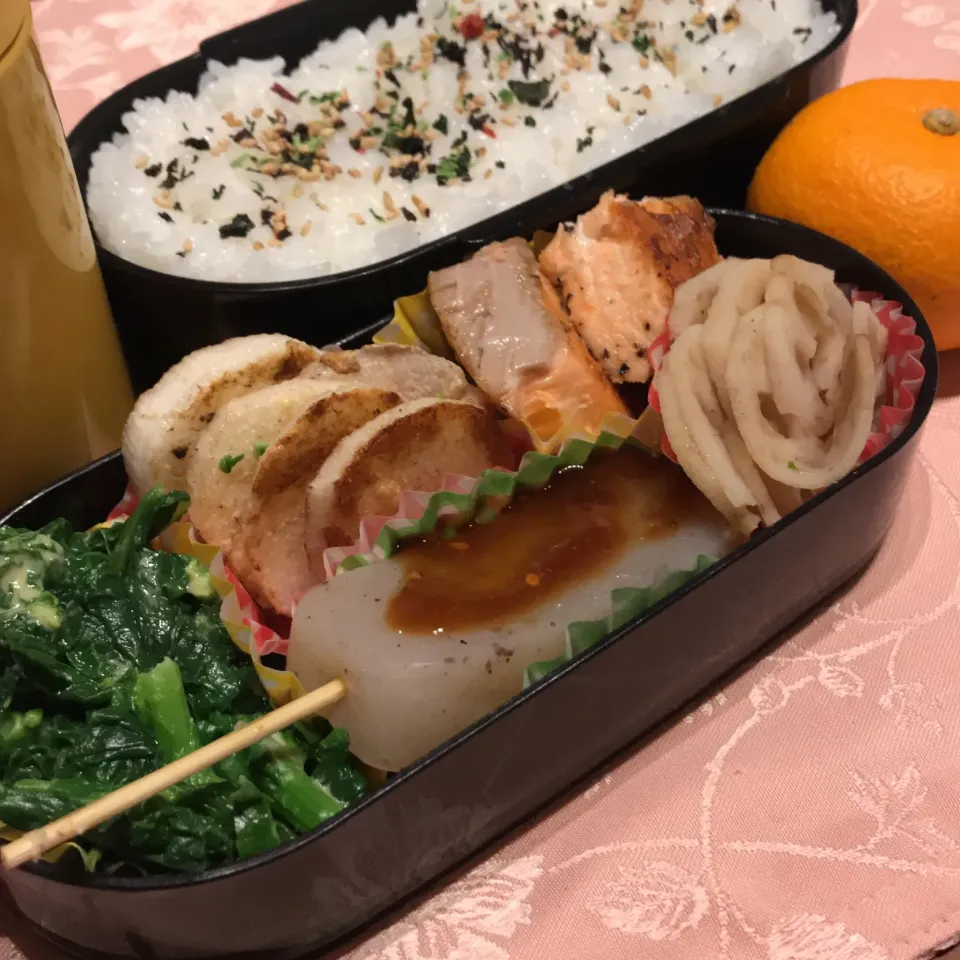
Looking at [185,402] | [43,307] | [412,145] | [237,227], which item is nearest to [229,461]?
[185,402]

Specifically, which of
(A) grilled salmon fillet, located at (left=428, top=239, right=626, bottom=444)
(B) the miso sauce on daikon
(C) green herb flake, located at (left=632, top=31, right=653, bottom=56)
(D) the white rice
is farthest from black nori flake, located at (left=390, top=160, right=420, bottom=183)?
(B) the miso sauce on daikon

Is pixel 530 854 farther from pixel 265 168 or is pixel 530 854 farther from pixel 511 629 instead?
pixel 265 168

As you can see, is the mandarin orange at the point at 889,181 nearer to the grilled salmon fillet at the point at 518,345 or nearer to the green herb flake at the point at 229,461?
the grilled salmon fillet at the point at 518,345

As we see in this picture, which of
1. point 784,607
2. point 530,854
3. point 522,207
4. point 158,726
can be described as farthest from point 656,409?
point 158,726

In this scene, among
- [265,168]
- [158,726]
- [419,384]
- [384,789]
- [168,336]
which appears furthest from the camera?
[265,168]

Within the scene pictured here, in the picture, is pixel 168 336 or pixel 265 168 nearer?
pixel 168 336
